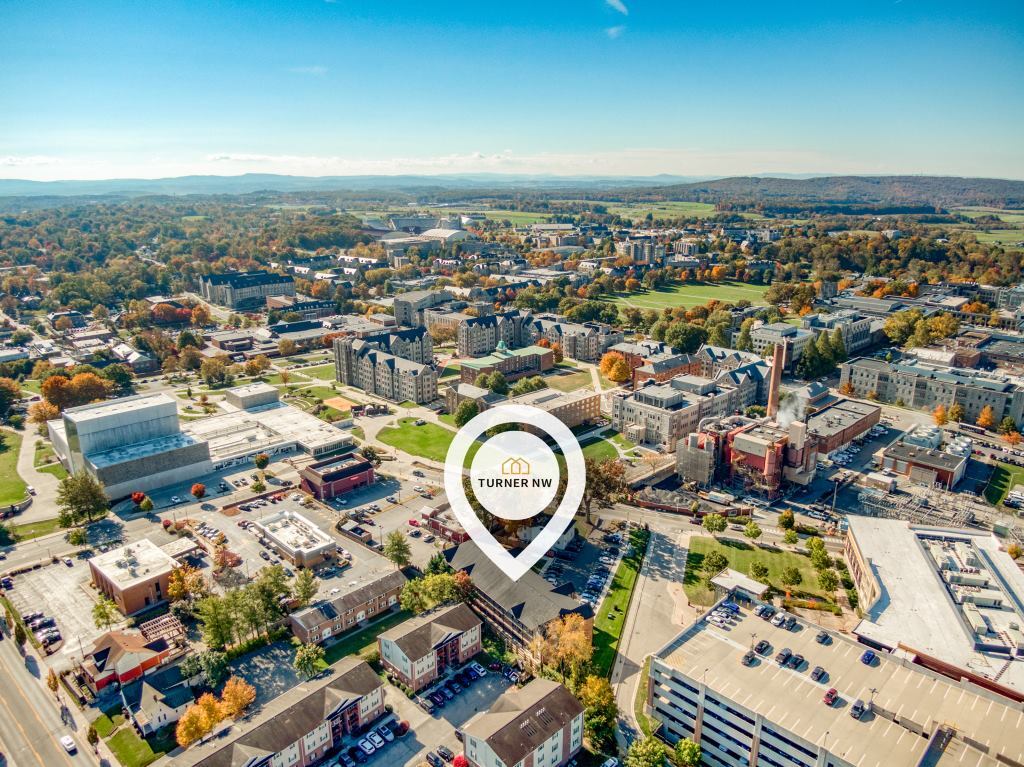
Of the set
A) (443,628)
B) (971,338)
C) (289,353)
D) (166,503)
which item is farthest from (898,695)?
(289,353)

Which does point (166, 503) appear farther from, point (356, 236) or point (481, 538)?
point (356, 236)

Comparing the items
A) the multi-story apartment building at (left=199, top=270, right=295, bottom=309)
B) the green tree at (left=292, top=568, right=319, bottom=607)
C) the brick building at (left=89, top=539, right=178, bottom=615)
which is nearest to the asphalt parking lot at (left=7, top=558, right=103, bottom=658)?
the brick building at (left=89, top=539, right=178, bottom=615)

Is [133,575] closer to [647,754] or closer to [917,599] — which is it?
[647,754]

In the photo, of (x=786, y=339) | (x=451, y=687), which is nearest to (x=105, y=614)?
(x=451, y=687)

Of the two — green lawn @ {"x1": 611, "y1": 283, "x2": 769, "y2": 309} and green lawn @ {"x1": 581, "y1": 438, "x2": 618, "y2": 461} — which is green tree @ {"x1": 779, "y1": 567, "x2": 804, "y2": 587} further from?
green lawn @ {"x1": 611, "y1": 283, "x2": 769, "y2": 309}

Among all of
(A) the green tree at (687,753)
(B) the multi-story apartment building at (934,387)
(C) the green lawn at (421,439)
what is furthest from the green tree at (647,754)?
(B) the multi-story apartment building at (934,387)

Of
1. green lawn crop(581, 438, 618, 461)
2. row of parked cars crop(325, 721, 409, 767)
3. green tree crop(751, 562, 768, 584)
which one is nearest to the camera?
row of parked cars crop(325, 721, 409, 767)
